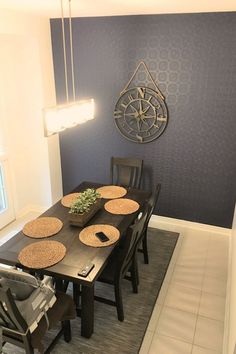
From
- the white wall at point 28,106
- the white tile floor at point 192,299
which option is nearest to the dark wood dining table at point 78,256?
the white tile floor at point 192,299

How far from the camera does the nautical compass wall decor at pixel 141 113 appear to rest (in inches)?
146

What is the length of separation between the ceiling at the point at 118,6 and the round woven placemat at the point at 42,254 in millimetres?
2180

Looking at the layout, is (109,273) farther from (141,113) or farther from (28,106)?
(28,106)

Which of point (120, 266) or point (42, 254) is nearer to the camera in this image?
point (42, 254)

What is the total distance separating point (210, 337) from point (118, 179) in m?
2.15

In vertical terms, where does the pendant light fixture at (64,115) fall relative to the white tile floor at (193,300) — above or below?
above

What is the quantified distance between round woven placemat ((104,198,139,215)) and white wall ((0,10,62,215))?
1.58m

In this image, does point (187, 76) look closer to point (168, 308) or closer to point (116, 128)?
point (116, 128)

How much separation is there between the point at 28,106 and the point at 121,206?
2.11 m

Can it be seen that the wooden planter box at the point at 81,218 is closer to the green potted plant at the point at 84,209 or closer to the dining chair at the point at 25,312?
the green potted plant at the point at 84,209

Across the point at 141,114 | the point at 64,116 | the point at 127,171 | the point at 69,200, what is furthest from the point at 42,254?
the point at 141,114

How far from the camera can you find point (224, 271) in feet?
10.7

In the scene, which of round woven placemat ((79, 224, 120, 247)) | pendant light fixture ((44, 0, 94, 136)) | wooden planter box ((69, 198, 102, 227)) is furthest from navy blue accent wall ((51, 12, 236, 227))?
round woven placemat ((79, 224, 120, 247))

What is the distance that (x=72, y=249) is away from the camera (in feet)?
7.77
